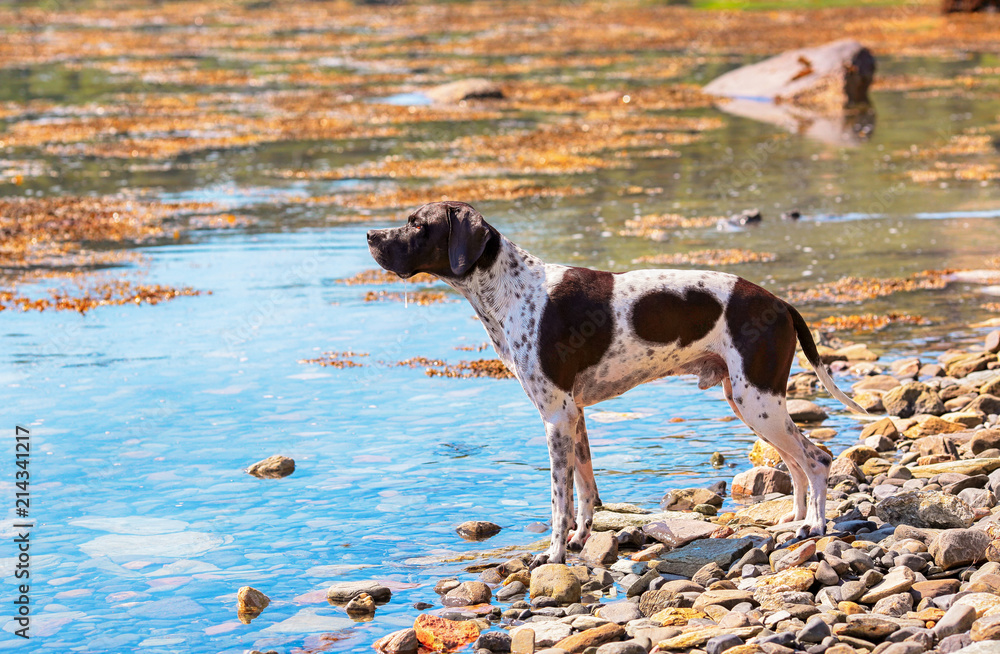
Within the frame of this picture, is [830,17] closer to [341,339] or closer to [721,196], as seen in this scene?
[721,196]

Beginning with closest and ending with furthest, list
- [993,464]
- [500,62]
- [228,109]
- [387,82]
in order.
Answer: [993,464], [228,109], [387,82], [500,62]

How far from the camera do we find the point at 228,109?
39.5 metres

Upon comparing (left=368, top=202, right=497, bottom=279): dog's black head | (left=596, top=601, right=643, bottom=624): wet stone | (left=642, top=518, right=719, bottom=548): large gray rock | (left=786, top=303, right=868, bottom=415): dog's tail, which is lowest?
(left=642, top=518, right=719, bottom=548): large gray rock

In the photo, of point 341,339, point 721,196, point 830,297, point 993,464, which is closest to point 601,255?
point 830,297

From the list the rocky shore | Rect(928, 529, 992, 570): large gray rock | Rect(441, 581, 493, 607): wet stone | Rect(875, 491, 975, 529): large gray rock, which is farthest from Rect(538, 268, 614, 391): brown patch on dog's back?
Rect(928, 529, 992, 570): large gray rock

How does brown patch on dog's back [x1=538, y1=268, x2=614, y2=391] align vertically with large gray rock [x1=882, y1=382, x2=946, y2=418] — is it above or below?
above

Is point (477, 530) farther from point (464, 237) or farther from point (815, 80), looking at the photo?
point (815, 80)

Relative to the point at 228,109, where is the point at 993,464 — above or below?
below

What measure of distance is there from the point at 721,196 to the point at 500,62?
33860 millimetres

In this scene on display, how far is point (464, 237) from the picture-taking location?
25.7 feet

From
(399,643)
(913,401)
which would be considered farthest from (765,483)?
(399,643)

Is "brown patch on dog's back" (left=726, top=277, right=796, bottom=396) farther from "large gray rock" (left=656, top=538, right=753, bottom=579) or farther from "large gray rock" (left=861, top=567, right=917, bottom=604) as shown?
"large gray rock" (left=861, top=567, right=917, bottom=604)

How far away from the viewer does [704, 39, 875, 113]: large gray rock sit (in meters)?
37.2

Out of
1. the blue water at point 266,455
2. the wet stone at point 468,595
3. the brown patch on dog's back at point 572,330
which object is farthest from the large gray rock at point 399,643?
the brown patch on dog's back at point 572,330
